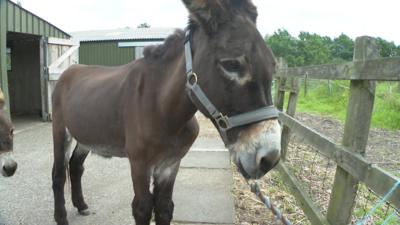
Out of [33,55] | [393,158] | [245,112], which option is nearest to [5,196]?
[245,112]

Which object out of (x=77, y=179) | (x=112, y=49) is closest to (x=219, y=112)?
(x=77, y=179)

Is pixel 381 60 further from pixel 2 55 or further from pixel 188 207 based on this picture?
pixel 2 55

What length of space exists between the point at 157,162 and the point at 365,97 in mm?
1439

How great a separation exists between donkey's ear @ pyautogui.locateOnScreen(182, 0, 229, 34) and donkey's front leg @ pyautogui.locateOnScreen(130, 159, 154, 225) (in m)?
1.11

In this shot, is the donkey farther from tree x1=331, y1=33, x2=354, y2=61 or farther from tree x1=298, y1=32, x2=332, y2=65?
tree x1=331, y1=33, x2=354, y2=61

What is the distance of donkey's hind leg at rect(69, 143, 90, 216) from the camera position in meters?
3.93

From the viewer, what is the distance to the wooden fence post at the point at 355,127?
2260mm

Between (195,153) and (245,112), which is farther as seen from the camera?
(195,153)

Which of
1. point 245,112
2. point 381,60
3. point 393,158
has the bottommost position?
point 393,158

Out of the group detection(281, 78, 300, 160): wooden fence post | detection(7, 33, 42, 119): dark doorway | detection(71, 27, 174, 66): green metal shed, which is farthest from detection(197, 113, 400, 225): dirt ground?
detection(71, 27, 174, 66): green metal shed

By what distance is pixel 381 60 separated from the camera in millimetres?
2004

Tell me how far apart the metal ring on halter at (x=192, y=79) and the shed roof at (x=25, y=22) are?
307 inches

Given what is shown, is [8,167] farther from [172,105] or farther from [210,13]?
[210,13]

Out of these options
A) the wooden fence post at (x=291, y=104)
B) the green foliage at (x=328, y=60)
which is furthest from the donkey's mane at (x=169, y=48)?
the green foliage at (x=328, y=60)
